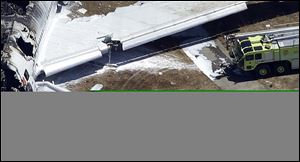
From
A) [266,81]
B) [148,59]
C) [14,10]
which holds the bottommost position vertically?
[266,81]

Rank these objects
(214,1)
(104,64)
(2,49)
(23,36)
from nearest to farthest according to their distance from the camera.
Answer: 1. (2,49)
2. (23,36)
3. (104,64)
4. (214,1)

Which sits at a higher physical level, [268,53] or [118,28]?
[118,28]

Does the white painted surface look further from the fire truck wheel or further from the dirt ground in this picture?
the fire truck wheel

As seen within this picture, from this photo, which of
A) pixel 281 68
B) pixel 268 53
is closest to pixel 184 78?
pixel 268 53

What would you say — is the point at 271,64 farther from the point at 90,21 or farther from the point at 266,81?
the point at 90,21

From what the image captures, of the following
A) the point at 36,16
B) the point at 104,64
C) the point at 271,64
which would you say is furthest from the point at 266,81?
the point at 36,16

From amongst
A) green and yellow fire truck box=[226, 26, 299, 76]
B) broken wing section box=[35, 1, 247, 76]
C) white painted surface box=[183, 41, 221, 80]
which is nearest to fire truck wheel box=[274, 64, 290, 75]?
green and yellow fire truck box=[226, 26, 299, 76]

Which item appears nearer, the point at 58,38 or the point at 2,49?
the point at 2,49

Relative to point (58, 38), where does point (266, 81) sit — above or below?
below

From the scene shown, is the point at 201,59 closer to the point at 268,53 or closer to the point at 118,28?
the point at 268,53
